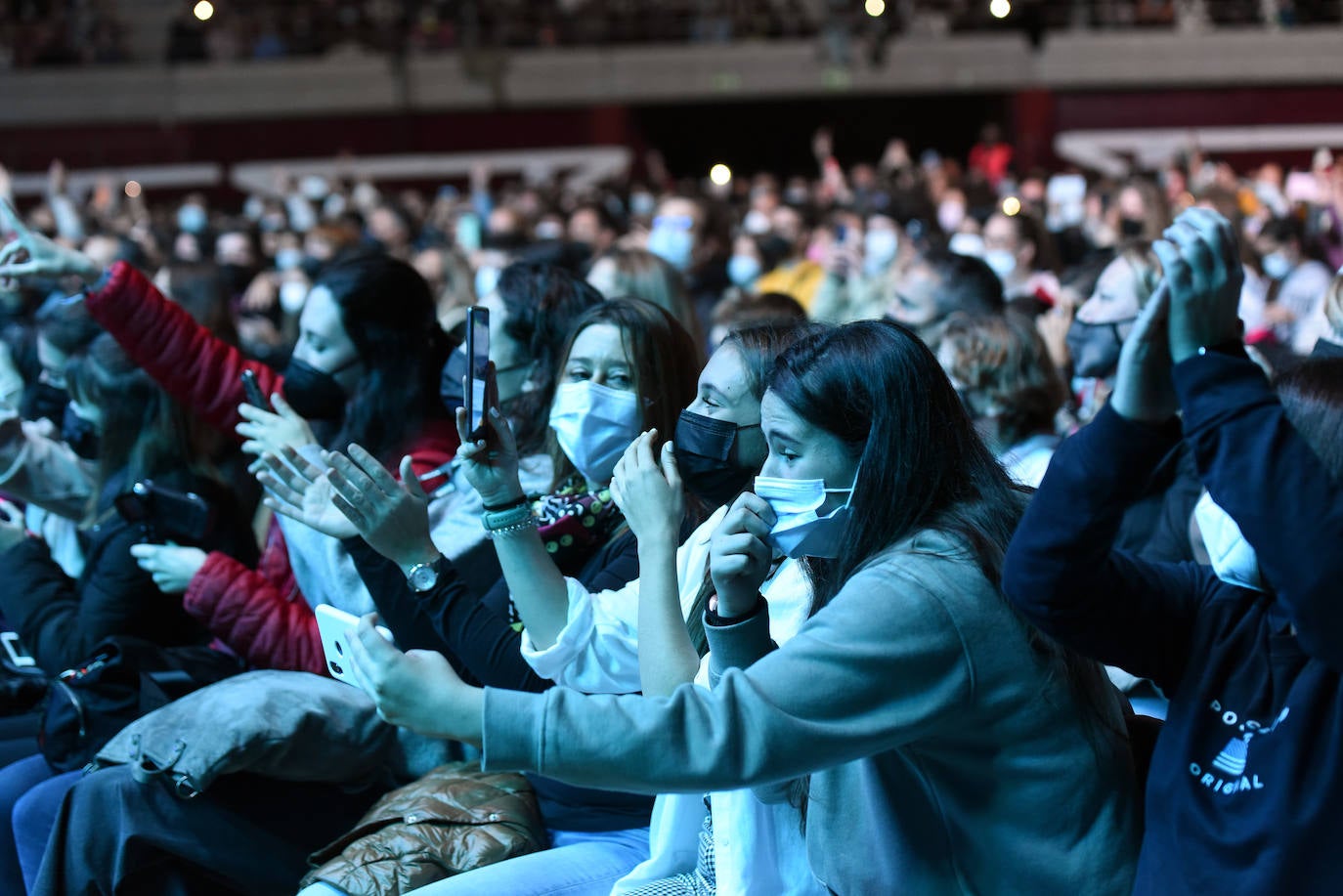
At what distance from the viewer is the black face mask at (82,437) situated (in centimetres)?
389

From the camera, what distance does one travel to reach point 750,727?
5.42 feet

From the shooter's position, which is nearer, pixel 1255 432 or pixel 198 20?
pixel 1255 432

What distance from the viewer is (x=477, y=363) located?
2486 mm

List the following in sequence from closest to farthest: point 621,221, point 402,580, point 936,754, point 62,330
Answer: point 936,754 → point 402,580 → point 62,330 → point 621,221

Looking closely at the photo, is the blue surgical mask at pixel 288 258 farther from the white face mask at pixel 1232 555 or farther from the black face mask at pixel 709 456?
the white face mask at pixel 1232 555

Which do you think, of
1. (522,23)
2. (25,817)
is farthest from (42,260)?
(522,23)

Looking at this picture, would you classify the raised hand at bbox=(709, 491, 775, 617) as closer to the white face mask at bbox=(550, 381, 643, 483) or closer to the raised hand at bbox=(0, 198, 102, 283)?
the white face mask at bbox=(550, 381, 643, 483)

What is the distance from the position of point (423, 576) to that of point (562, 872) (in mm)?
573

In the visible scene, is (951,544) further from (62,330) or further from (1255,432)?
(62,330)

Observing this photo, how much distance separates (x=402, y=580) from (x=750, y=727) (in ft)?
3.66

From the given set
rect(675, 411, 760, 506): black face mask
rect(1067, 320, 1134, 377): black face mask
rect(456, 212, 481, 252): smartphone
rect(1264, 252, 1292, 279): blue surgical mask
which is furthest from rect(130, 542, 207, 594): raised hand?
rect(456, 212, 481, 252): smartphone

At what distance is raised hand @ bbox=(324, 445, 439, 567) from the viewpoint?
2502 millimetres

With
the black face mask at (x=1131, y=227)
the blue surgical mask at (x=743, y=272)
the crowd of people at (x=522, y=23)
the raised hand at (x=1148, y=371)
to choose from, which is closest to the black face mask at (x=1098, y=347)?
the raised hand at (x=1148, y=371)

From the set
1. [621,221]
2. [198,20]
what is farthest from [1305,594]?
[198,20]
